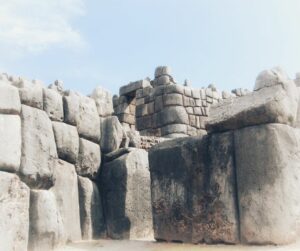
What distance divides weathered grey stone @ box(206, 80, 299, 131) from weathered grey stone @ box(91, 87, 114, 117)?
9.20ft

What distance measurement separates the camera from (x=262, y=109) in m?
5.07

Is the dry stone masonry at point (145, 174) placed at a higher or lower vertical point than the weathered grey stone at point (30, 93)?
lower

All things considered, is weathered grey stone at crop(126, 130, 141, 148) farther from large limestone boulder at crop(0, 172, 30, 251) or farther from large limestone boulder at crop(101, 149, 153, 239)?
large limestone boulder at crop(0, 172, 30, 251)

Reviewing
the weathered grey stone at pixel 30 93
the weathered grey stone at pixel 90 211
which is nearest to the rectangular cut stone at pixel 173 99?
the weathered grey stone at pixel 90 211

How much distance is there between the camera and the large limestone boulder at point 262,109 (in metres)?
5.07

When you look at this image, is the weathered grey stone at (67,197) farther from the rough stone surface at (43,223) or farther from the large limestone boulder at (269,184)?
the large limestone boulder at (269,184)

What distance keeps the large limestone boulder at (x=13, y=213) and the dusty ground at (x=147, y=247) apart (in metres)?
0.84

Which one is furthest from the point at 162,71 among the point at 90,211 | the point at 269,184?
the point at 269,184

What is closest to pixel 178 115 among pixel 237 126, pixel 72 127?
pixel 72 127

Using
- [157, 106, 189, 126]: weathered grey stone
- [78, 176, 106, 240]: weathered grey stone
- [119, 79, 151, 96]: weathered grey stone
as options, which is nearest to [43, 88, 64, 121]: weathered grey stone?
[78, 176, 106, 240]: weathered grey stone

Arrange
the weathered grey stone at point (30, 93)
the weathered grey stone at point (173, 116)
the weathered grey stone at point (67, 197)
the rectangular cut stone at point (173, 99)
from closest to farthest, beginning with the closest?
the weathered grey stone at point (30, 93) → the weathered grey stone at point (67, 197) → the weathered grey stone at point (173, 116) → the rectangular cut stone at point (173, 99)

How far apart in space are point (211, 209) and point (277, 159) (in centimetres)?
111

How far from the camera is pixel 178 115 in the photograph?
41.8ft

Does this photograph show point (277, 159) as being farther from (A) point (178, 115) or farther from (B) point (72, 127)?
(A) point (178, 115)
